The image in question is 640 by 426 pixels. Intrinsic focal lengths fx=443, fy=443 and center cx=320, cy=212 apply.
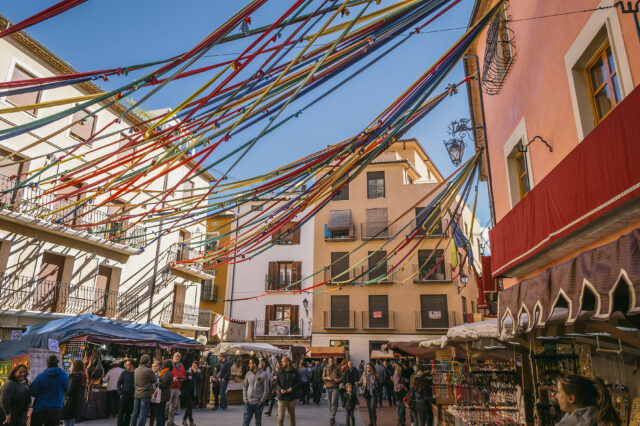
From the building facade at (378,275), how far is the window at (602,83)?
68.1 feet

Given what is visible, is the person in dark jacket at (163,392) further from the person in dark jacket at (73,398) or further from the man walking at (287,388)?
the man walking at (287,388)

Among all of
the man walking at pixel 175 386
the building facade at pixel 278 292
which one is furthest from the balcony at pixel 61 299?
the building facade at pixel 278 292

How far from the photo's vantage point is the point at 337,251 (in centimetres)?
3119

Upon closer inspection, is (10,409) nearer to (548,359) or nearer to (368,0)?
(368,0)

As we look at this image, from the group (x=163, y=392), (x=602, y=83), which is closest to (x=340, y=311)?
(x=163, y=392)

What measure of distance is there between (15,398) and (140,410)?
2.57 m

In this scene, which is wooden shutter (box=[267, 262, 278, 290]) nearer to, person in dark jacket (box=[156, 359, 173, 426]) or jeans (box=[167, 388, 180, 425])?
jeans (box=[167, 388, 180, 425])

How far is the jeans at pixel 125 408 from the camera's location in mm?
8953

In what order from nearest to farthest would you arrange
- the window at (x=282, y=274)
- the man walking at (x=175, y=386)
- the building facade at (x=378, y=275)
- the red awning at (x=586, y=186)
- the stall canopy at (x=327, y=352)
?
1. the red awning at (x=586, y=186)
2. the man walking at (x=175, y=386)
3. the stall canopy at (x=327, y=352)
4. the building facade at (x=378, y=275)
5. the window at (x=282, y=274)

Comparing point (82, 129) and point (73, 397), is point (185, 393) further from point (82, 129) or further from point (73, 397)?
point (82, 129)

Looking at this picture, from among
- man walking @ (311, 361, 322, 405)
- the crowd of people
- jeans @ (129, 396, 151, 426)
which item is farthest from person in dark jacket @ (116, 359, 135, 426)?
man walking @ (311, 361, 322, 405)

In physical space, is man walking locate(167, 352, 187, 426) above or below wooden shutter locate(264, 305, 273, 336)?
below

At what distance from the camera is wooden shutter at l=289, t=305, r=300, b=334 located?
29548 millimetres

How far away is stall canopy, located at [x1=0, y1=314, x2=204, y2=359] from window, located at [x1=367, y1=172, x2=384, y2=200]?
21321 mm
